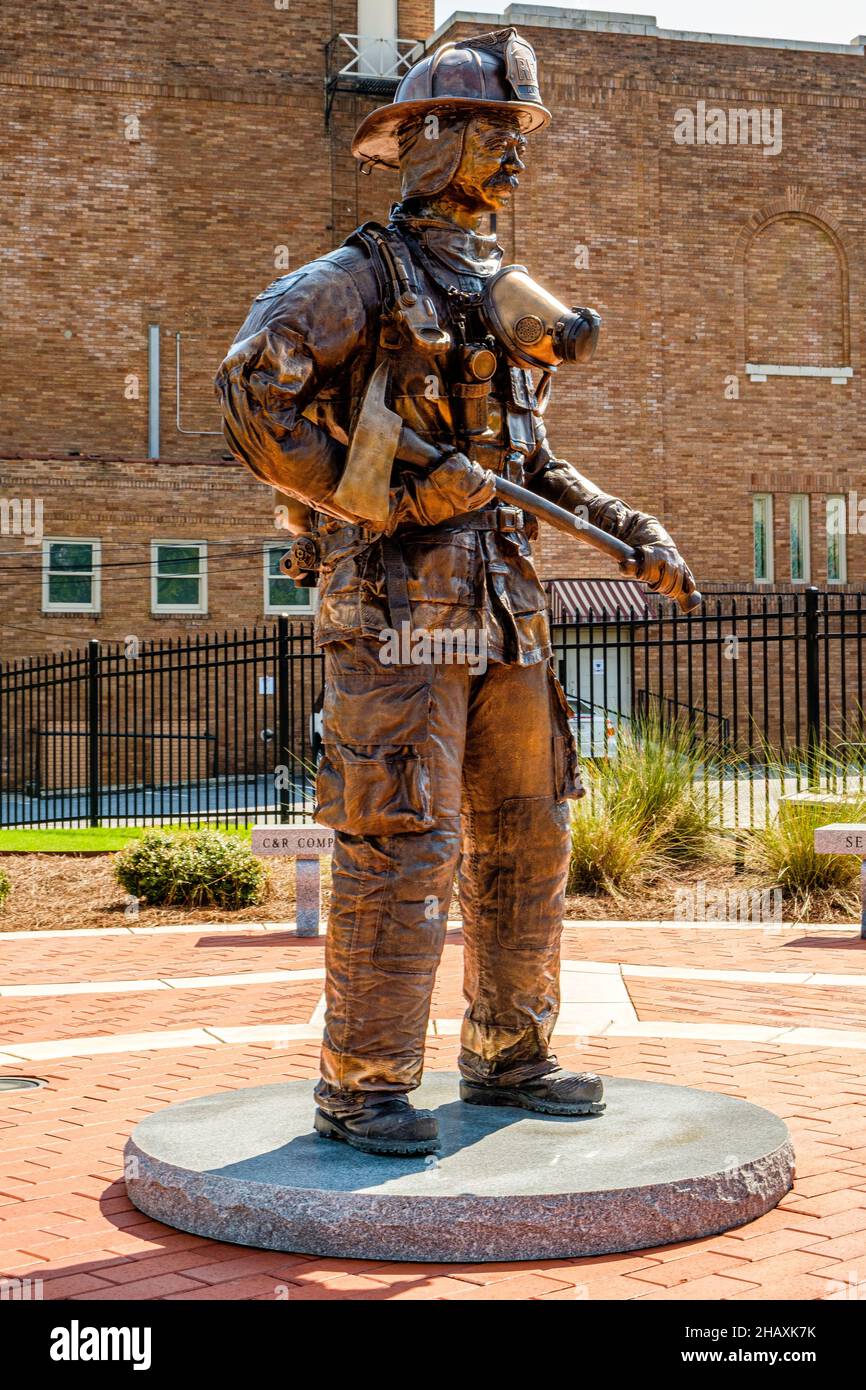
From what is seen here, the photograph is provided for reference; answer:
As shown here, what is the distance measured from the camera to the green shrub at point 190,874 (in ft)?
34.8

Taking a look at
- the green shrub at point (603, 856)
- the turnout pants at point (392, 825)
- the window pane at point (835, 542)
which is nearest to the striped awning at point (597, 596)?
the window pane at point (835, 542)

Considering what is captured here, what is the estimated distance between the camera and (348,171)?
99.9ft

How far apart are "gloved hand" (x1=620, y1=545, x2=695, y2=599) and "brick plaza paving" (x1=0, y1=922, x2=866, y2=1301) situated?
Answer: 5.45 feet

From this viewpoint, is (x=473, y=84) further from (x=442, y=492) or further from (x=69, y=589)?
(x=69, y=589)

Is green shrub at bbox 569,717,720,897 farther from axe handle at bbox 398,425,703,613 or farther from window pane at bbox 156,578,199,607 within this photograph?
window pane at bbox 156,578,199,607

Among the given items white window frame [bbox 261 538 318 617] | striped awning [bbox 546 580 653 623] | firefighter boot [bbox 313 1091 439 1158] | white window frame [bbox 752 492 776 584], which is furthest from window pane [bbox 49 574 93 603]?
firefighter boot [bbox 313 1091 439 1158]

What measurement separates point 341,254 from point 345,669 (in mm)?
1143

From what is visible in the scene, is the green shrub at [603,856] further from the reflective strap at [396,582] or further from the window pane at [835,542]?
the window pane at [835,542]

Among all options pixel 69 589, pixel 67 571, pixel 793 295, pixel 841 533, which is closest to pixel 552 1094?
pixel 67 571

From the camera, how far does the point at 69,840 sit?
44.1 feet

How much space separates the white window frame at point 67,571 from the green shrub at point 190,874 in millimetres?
16522

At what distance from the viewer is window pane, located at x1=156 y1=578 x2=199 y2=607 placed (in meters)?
27.1

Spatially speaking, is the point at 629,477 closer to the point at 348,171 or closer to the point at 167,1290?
the point at 348,171

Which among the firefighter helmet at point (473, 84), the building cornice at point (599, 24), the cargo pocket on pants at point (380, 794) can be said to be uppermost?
the building cornice at point (599, 24)
